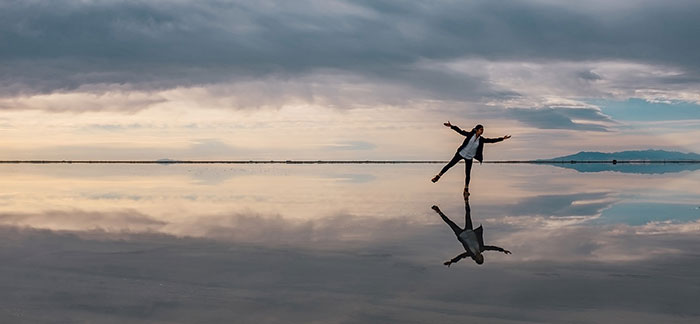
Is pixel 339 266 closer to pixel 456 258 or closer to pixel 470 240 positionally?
pixel 456 258

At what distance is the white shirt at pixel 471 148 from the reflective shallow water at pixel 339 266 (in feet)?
23.8

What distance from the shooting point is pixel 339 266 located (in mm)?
8359

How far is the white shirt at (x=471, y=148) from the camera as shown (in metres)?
23.1

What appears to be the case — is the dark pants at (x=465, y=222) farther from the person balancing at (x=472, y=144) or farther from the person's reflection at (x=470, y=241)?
the person balancing at (x=472, y=144)

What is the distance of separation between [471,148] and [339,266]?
15568 mm

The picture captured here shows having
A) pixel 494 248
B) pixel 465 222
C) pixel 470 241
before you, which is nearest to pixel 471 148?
pixel 465 222

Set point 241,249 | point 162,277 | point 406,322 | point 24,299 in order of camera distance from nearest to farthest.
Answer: point 406,322
point 24,299
point 162,277
point 241,249

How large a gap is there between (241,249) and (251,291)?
2.97m

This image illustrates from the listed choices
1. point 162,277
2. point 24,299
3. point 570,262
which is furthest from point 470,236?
point 24,299

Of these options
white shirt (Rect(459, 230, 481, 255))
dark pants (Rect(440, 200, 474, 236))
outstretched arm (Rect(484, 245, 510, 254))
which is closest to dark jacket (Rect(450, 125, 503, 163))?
dark pants (Rect(440, 200, 474, 236))

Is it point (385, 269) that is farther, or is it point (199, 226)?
point (199, 226)

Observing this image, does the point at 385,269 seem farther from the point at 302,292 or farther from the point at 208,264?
the point at 208,264

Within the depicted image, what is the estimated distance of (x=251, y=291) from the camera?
6895mm

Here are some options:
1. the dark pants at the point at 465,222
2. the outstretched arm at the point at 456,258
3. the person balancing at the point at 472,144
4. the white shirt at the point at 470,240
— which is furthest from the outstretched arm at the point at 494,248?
the person balancing at the point at 472,144
